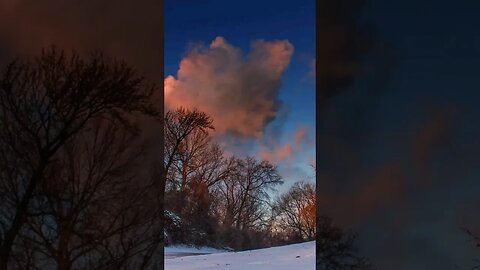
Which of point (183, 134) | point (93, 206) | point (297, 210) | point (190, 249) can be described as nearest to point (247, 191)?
point (297, 210)

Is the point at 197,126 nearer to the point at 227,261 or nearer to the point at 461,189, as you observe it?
the point at 227,261

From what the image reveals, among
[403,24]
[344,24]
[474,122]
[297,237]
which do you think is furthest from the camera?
[297,237]

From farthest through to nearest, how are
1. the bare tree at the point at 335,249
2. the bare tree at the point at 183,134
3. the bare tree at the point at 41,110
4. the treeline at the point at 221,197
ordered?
the treeline at the point at 221,197 < the bare tree at the point at 183,134 < the bare tree at the point at 335,249 < the bare tree at the point at 41,110

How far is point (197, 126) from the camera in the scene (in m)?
4.82

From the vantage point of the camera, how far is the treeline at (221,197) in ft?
15.6

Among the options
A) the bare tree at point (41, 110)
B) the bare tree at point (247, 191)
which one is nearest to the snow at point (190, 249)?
the bare tree at point (247, 191)

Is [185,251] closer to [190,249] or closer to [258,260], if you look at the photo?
[190,249]

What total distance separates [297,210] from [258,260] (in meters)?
0.66

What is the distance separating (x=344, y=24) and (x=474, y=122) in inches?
29.5

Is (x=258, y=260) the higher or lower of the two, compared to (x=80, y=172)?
lower

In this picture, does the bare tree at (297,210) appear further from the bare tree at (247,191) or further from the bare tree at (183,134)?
the bare tree at (183,134)

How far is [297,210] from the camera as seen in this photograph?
4.91 m

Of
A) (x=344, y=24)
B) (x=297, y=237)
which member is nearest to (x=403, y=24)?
(x=344, y=24)

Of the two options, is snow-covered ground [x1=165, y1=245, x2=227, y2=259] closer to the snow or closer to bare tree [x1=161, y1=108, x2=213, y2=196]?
the snow
